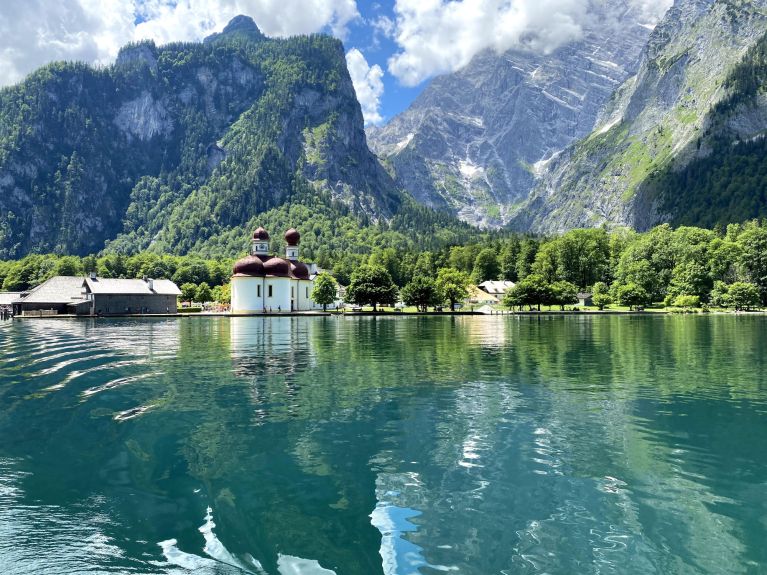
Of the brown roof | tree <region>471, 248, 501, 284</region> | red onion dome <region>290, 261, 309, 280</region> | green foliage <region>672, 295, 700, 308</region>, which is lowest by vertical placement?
green foliage <region>672, 295, 700, 308</region>

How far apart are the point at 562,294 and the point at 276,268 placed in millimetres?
68757

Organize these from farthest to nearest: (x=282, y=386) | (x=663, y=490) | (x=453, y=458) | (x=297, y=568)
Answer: (x=282, y=386) → (x=453, y=458) → (x=663, y=490) → (x=297, y=568)

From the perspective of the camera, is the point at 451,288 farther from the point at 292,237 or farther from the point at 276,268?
the point at 292,237

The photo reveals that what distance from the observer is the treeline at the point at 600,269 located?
132625 millimetres

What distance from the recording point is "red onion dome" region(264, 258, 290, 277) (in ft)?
431

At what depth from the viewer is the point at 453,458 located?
14477 mm

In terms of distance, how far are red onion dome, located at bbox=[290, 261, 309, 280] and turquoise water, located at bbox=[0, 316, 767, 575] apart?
112 meters

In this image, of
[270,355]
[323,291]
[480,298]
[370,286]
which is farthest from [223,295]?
[270,355]

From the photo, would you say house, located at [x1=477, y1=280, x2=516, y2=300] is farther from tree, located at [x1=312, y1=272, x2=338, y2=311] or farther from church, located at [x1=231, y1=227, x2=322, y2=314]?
church, located at [x1=231, y1=227, x2=322, y2=314]

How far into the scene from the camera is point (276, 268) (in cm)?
13150

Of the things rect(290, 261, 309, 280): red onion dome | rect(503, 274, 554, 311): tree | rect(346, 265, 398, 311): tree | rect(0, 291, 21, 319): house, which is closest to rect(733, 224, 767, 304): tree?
rect(503, 274, 554, 311): tree

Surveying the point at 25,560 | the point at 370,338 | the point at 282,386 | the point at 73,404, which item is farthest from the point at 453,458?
the point at 370,338

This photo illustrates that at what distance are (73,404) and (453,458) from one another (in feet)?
50.3

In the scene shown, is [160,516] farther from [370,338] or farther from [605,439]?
[370,338]
